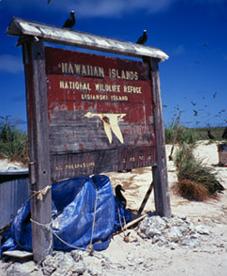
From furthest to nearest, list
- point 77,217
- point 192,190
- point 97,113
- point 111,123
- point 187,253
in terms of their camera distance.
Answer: point 192,190 → point 111,123 → point 97,113 → point 187,253 → point 77,217

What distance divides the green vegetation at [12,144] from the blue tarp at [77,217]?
567cm

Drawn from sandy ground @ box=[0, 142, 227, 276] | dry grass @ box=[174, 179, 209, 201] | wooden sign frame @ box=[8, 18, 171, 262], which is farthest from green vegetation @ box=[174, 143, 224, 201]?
wooden sign frame @ box=[8, 18, 171, 262]

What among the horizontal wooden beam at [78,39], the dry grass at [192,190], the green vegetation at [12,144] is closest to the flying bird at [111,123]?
the horizontal wooden beam at [78,39]

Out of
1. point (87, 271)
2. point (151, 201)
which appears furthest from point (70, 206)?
point (151, 201)

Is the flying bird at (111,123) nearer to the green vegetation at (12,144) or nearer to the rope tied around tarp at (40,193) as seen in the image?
the rope tied around tarp at (40,193)

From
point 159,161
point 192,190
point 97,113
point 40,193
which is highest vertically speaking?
point 97,113

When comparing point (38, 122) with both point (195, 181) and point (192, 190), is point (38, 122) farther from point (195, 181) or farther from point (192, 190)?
point (195, 181)

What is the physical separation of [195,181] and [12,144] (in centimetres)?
593

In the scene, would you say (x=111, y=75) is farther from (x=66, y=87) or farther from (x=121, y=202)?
(x=121, y=202)

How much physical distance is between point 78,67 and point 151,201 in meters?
3.47

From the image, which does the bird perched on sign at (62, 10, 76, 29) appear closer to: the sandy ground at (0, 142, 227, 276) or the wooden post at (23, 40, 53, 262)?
the wooden post at (23, 40, 53, 262)

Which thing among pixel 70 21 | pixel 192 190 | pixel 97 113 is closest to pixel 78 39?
pixel 70 21

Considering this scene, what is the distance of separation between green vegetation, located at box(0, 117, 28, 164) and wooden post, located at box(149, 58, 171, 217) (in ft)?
18.3

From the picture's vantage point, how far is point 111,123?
509 cm
